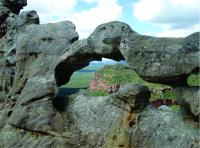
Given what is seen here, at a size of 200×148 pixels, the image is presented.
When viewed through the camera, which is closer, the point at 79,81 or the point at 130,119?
the point at 130,119

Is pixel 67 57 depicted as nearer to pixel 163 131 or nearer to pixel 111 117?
pixel 111 117

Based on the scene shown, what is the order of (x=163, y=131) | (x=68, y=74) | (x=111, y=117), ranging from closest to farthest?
(x=163, y=131) → (x=111, y=117) → (x=68, y=74)

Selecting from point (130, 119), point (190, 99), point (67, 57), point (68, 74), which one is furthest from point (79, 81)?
point (190, 99)

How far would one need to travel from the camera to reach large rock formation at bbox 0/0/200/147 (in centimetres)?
1108

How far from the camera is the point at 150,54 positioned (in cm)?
1116

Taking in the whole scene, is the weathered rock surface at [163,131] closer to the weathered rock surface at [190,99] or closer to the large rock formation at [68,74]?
the large rock formation at [68,74]

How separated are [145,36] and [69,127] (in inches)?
119

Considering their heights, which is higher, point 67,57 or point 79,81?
point 67,57

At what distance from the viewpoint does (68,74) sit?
541 inches

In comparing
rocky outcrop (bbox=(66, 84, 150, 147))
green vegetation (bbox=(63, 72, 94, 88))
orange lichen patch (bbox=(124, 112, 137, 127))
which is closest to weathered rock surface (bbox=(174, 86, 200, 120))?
rocky outcrop (bbox=(66, 84, 150, 147))

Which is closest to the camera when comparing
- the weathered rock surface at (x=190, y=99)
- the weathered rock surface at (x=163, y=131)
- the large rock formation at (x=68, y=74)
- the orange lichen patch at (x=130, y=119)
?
the weathered rock surface at (x=190, y=99)

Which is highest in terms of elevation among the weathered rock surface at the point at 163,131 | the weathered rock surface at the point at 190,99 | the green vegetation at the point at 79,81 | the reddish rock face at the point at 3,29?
the reddish rock face at the point at 3,29

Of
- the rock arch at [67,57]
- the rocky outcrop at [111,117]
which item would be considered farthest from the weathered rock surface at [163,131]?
the rock arch at [67,57]

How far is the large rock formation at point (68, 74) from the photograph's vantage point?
11.1 meters
